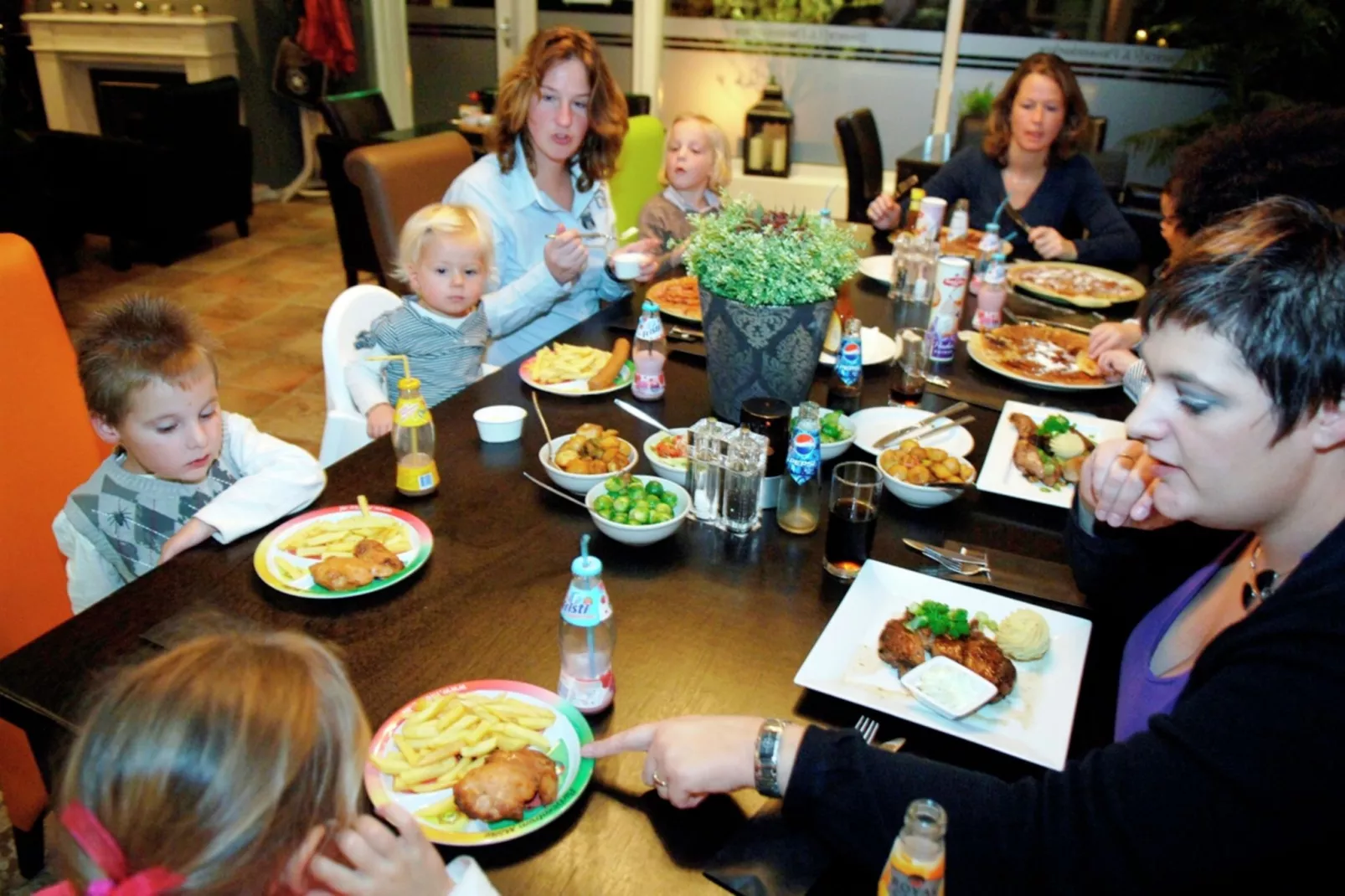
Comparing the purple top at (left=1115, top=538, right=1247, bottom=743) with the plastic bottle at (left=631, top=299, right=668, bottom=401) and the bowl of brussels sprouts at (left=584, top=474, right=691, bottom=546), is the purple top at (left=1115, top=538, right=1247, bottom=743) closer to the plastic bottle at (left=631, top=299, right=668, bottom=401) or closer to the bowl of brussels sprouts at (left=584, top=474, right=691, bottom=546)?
the bowl of brussels sprouts at (left=584, top=474, right=691, bottom=546)

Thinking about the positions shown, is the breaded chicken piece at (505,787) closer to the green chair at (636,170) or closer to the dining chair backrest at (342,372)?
the dining chair backrest at (342,372)

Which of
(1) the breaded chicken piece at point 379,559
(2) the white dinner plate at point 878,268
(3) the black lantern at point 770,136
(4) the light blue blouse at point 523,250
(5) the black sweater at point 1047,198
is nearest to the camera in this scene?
(1) the breaded chicken piece at point 379,559

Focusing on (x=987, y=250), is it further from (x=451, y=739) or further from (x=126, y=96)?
(x=126, y=96)

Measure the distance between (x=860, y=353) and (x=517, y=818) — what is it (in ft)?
3.89

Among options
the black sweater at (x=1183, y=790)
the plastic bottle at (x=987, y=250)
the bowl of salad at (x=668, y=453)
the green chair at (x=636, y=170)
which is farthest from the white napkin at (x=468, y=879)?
the green chair at (x=636, y=170)

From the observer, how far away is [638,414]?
1.79 m

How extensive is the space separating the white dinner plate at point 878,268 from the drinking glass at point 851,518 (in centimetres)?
146

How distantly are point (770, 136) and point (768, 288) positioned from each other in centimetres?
496

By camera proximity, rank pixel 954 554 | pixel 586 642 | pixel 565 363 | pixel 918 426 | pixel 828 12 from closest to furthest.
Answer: pixel 586 642, pixel 954 554, pixel 918 426, pixel 565 363, pixel 828 12

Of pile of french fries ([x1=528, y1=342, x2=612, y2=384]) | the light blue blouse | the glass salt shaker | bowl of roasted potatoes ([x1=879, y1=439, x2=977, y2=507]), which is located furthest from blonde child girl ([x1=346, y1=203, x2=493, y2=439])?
bowl of roasted potatoes ([x1=879, y1=439, x2=977, y2=507])

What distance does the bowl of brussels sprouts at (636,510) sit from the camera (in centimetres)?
138

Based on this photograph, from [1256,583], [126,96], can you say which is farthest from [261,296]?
[1256,583]

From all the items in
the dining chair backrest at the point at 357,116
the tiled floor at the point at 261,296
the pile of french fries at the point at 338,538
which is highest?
the dining chair backrest at the point at 357,116

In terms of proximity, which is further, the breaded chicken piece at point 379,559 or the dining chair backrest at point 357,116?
the dining chair backrest at point 357,116
